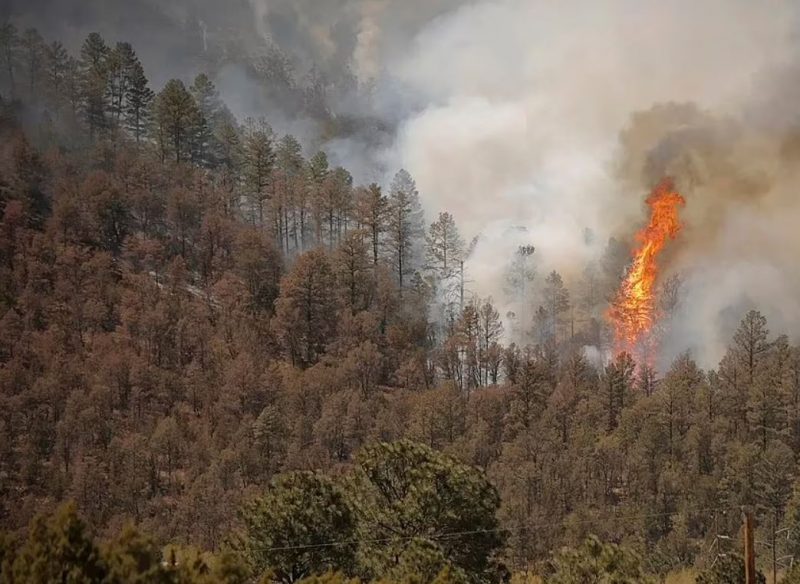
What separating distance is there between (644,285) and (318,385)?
47.6m

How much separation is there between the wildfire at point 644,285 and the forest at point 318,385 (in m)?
2.22

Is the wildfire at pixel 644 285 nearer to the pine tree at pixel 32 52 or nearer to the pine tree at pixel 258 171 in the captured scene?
the pine tree at pixel 258 171

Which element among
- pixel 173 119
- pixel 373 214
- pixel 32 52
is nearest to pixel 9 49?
pixel 32 52

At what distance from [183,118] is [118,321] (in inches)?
1417

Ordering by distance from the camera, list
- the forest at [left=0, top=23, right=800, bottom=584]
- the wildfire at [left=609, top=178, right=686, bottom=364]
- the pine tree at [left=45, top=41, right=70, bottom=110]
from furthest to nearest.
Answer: the pine tree at [left=45, top=41, right=70, bottom=110], the wildfire at [left=609, top=178, right=686, bottom=364], the forest at [left=0, top=23, right=800, bottom=584]

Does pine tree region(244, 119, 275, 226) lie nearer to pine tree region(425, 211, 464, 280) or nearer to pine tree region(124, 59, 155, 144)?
pine tree region(124, 59, 155, 144)

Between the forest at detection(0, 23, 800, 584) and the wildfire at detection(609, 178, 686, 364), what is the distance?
2222 mm

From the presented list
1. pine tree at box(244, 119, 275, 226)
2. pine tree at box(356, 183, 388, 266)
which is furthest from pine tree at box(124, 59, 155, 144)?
pine tree at box(356, 183, 388, 266)

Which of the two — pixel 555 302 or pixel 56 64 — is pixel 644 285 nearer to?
pixel 555 302

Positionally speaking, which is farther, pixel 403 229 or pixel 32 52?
pixel 32 52

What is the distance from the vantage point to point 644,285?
98.0 metres

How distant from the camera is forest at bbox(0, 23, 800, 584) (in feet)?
98.3

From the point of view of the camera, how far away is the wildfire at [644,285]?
93.7 metres

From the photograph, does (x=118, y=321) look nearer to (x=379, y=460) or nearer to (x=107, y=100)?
(x=107, y=100)
